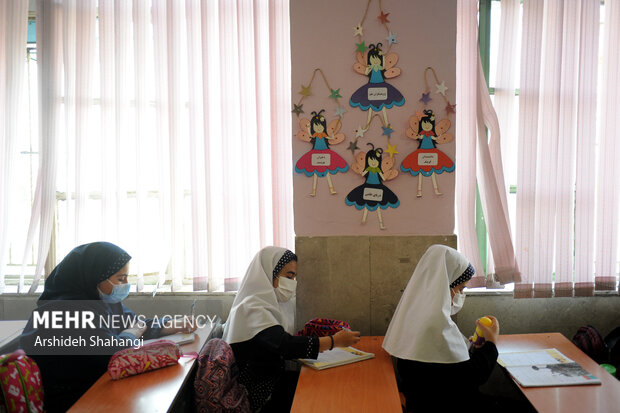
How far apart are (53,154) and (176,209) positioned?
37.1 inches

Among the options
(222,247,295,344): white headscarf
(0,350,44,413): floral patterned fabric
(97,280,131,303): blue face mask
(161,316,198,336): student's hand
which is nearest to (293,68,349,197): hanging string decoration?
(222,247,295,344): white headscarf

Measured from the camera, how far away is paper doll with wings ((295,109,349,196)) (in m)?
3.18

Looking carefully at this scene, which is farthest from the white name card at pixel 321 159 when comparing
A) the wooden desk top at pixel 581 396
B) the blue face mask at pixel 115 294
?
the wooden desk top at pixel 581 396

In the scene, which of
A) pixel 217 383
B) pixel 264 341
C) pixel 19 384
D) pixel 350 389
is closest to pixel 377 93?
pixel 264 341

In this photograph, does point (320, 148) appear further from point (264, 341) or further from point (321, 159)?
point (264, 341)

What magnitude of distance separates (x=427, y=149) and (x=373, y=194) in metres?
0.44

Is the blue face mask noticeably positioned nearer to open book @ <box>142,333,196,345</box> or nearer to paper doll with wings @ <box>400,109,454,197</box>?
open book @ <box>142,333,196,345</box>

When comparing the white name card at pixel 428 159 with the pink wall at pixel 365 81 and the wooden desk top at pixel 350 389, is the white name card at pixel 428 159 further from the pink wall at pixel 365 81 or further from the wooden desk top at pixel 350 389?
the wooden desk top at pixel 350 389

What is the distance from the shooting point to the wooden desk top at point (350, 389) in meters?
2.09

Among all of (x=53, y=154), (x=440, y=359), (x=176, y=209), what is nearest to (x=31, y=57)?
(x=53, y=154)

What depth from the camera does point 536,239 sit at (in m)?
3.46

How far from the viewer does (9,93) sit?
3514 millimetres

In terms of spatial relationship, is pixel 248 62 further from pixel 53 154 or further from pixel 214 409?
pixel 214 409

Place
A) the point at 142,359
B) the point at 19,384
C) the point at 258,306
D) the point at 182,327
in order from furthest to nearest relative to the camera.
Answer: the point at 182,327 → the point at 258,306 → the point at 142,359 → the point at 19,384
